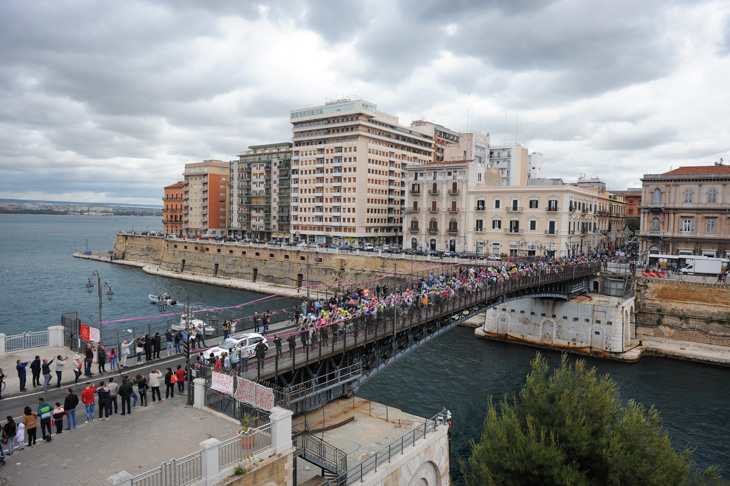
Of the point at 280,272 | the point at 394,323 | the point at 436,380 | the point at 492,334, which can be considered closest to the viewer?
the point at 394,323

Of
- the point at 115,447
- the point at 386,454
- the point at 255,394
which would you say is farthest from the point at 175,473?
the point at 386,454

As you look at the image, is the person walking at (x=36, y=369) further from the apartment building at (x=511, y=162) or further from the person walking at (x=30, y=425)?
the apartment building at (x=511, y=162)

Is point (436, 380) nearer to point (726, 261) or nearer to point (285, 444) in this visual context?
point (285, 444)

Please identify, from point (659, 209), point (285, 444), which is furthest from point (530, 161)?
point (285, 444)

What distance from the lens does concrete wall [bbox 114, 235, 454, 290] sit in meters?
72.2

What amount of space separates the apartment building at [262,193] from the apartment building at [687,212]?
66908mm

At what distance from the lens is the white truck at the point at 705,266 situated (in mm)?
52500

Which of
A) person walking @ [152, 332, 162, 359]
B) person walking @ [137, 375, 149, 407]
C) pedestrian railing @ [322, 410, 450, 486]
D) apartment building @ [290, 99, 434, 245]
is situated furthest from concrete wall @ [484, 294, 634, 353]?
apartment building @ [290, 99, 434, 245]

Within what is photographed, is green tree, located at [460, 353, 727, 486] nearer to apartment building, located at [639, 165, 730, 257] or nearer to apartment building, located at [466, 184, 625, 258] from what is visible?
apartment building, located at [466, 184, 625, 258]

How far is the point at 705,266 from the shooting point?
53.4m

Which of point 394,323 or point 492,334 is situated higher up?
point 394,323

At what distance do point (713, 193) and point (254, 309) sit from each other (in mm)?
58637

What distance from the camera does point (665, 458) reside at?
1645cm

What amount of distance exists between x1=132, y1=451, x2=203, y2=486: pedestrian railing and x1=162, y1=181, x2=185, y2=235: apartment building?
5122 inches
